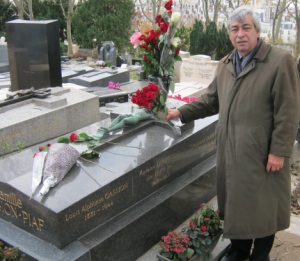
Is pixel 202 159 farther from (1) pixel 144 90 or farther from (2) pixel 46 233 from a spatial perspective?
(2) pixel 46 233

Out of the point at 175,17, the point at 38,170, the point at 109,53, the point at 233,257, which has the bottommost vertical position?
the point at 233,257

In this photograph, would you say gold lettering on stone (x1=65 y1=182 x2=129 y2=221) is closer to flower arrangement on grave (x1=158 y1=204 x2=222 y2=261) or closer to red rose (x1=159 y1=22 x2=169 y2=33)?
flower arrangement on grave (x1=158 y1=204 x2=222 y2=261)

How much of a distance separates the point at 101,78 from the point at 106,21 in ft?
34.9

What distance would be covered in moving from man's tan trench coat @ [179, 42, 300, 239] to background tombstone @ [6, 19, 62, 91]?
4605 millimetres

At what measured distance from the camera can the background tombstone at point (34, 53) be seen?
7004 millimetres

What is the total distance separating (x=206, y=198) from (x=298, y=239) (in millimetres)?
1017

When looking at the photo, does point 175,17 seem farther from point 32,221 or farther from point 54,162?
point 32,221

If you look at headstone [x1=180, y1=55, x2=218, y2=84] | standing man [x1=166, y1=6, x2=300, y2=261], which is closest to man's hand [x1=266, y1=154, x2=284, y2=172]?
standing man [x1=166, y1=6, x2=300, y2=261]

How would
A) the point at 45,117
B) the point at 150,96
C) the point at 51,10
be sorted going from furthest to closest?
the point at 51,10 → the point at 45,117 → the point at 150,96

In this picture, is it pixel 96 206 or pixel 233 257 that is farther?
pixel 233 257

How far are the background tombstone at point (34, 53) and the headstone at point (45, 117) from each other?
129 centimetres

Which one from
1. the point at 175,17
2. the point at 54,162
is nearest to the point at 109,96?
the point at 175,17

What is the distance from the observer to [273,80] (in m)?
2.79

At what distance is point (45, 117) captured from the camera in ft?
16.9
